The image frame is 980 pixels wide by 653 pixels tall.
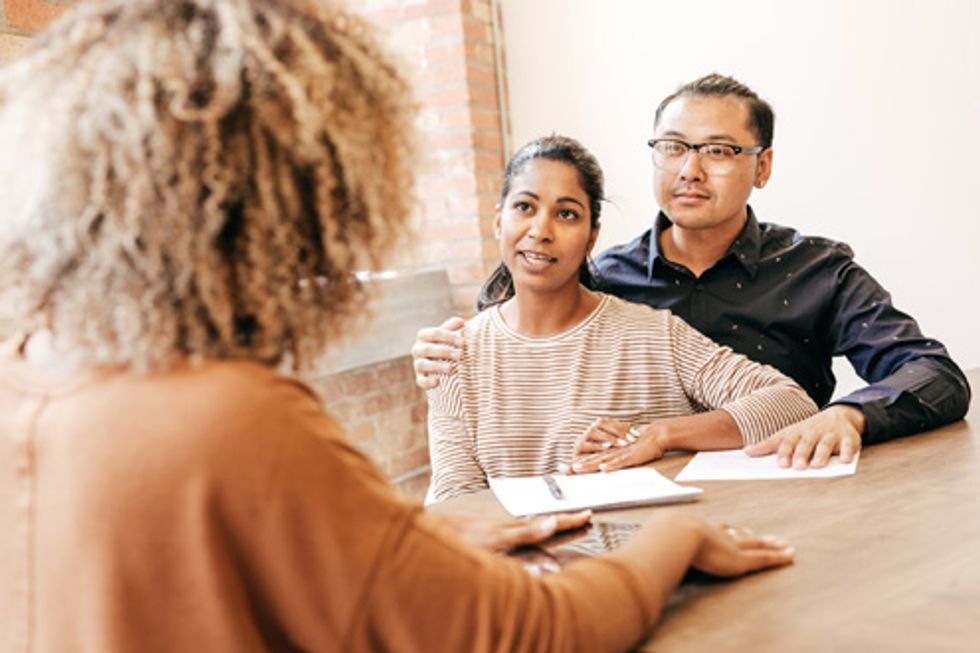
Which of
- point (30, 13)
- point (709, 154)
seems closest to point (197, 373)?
point (30, 13)

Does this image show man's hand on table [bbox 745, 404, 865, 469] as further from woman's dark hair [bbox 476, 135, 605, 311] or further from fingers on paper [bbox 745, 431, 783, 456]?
woman's dark hair [bbox 476, 135, 605, 311]

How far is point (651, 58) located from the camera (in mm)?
3285

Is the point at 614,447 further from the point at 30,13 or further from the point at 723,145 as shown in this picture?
the point at 30,13

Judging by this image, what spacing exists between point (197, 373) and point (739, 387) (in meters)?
1.35

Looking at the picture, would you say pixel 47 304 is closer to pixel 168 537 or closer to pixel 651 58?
pixel 168 537

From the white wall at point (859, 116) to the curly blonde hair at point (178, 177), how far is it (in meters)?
2.47

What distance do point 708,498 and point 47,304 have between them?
3.16 feet

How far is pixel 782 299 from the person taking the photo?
7.42 ft

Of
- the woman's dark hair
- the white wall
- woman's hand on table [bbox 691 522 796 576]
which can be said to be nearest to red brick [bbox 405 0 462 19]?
the white wall

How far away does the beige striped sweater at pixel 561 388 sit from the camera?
1.91m

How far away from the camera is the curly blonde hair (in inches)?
28.8

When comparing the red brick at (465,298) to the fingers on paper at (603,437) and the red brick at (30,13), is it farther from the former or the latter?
the red brick at (30,13)

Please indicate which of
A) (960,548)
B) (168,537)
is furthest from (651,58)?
(168,537)

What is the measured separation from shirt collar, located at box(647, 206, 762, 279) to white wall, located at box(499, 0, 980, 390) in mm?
775
